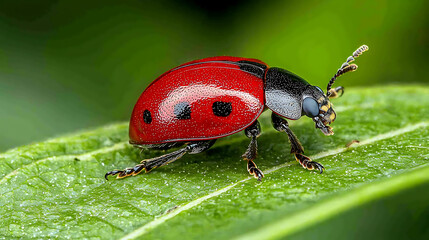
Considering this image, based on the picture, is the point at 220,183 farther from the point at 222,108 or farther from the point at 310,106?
the point at 310,106

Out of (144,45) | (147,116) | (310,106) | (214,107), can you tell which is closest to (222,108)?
(214,107)

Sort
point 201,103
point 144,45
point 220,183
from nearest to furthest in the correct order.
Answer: point 220,183 → point 201,103 → point 144,45

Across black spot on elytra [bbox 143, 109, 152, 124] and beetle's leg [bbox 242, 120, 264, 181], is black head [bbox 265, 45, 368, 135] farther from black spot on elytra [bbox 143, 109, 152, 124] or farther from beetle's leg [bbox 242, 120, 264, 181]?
black spot on elytra [bbox 143, 109, 152, 124]

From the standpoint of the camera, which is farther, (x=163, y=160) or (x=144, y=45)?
(x=144, y=45)

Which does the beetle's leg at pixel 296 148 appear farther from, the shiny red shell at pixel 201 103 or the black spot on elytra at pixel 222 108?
the black spot on elytra at pixel 222 108

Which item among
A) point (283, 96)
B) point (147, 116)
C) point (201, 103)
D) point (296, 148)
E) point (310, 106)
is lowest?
point (296, 148)

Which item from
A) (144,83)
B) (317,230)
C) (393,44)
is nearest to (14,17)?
(144,83)

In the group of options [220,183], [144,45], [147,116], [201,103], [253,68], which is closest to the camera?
[220,183]

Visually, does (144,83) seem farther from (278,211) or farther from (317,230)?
(317,230)
